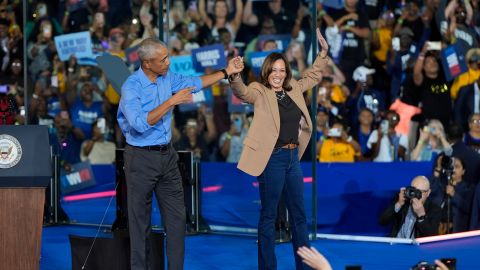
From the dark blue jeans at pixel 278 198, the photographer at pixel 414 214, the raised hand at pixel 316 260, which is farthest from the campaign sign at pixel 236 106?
the raised hand at pixel 316 260

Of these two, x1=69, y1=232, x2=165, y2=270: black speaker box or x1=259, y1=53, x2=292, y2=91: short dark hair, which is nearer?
x1=69, y1=232, x2=165, y2=270: black speaker box

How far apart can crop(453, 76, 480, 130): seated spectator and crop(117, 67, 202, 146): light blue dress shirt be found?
236 inches

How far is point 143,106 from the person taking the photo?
739cm

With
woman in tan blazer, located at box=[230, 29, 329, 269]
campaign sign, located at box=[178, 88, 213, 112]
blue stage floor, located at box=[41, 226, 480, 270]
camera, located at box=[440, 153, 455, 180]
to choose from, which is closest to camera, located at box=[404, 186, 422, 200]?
blue stage floor, located at box=[41, 226, 480, 270]

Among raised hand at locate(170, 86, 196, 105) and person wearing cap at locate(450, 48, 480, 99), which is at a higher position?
person wearing cap at locate(450, 48, 480, 99)

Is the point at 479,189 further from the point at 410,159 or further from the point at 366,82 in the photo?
the point at 366,82

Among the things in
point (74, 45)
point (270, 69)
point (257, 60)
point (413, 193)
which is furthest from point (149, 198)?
point (74, 45)

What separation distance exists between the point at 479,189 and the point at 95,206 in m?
4.02

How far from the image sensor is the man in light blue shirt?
7316 mm

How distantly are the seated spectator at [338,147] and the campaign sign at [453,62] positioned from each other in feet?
4.99

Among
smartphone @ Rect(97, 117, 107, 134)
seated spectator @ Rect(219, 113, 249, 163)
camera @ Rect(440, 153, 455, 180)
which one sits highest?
smartphone @ Rect(97, 117, 107, 134)

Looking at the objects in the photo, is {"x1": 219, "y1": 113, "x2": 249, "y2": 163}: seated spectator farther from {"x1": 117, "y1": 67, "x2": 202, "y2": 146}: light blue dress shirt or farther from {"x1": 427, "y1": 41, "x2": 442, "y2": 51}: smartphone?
{"x1": 117, "y1": 67, "x2": 202, "y2": 146}: light blue dress shirt

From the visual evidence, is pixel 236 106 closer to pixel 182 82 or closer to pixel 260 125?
pixel 260 125

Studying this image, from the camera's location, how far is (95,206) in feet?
37.9
